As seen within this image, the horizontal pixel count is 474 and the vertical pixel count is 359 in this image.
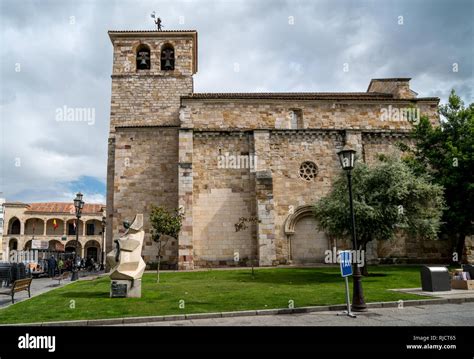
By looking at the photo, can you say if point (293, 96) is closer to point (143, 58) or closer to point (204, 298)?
point (143, 58)

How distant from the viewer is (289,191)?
976 inches

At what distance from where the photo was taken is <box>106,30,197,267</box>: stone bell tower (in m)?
25.1

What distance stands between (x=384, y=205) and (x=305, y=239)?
→ 308 inches

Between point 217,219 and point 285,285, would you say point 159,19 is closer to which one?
point 217,219

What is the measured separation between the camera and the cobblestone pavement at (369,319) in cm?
794

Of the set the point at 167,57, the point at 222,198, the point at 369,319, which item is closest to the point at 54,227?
the point at 167,57

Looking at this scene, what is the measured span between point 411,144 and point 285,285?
661 inches

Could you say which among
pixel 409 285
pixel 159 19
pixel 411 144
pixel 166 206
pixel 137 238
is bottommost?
pixel 409 285

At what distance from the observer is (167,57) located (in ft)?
95.6

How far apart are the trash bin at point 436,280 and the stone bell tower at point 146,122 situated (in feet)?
50.6

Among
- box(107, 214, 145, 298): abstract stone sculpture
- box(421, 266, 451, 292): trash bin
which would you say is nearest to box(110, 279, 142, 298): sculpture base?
box(107, 214, 145, 298): abstract stone sculpture
